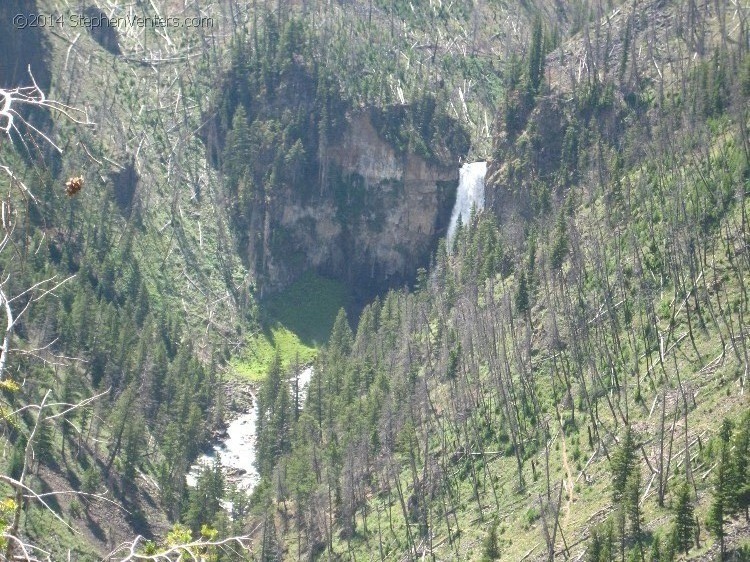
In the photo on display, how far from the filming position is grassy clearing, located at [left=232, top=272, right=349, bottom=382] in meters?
158

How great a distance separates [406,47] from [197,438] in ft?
319

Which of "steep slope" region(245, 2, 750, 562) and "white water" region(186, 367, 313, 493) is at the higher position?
"steep slope" region(245, 2, 750, 562)

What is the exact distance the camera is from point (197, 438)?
125688mm

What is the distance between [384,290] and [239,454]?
54448 millimetres

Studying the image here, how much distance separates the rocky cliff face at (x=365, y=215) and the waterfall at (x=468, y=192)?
1.61 meters

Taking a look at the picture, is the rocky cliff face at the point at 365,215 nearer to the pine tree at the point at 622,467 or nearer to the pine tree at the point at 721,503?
the pine tree at the point at 622,467

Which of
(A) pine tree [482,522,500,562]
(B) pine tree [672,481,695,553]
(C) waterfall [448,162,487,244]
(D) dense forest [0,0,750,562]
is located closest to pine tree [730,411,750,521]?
(D) dense forest [0,0,750,562]

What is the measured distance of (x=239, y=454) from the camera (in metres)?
133

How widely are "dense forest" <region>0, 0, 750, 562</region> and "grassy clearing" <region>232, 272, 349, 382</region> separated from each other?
1.96 ft

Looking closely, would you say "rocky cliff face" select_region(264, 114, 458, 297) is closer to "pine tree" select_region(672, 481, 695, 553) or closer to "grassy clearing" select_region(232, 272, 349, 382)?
"grassy clearing" select_region(232, 272, 349, 382)

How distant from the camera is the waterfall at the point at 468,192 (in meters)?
172

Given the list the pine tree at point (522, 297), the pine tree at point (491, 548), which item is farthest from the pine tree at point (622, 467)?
the pine tree at point (522, 297)

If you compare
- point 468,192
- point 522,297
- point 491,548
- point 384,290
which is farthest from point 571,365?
point 384,290

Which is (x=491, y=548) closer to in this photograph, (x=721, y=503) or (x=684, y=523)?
(x=684, y=523)
